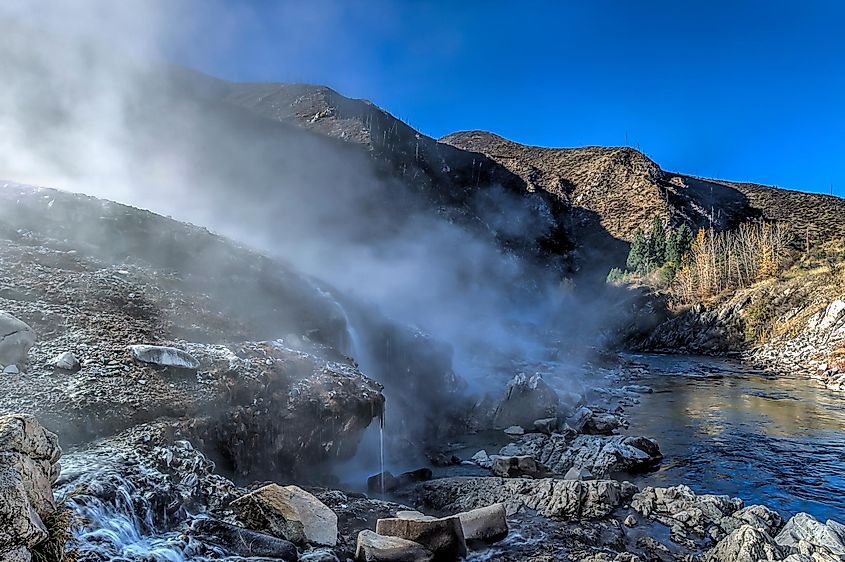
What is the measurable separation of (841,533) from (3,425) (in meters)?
14.5

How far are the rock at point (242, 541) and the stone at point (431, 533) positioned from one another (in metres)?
1.98

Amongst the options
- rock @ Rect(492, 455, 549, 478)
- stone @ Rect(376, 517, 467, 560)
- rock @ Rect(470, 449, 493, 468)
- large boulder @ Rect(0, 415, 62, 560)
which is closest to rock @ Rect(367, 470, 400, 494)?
rock @ Rect(492, 455, 549, 478)

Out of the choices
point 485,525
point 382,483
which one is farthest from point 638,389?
point 485,525

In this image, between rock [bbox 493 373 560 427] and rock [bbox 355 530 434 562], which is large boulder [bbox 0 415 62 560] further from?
rock [bbox 493 373 560 427]

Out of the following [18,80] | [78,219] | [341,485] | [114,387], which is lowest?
[341,485]

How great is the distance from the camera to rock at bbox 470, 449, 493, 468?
18.7 meters

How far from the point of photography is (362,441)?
63.0ft

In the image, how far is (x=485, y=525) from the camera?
37.2 feet

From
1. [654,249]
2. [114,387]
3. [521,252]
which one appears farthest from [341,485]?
[521,252]

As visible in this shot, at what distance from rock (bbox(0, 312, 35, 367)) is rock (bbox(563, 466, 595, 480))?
1513 centimetres

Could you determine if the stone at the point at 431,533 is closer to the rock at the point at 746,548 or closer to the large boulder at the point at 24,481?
the rock at the point at 746,548

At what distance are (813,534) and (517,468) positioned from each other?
854 centimetres

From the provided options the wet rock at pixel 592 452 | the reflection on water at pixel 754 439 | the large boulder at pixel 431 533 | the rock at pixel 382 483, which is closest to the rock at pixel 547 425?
the wet rock at pixel 592 452

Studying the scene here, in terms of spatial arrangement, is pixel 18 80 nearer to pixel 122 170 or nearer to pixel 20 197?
pixel 122 170
